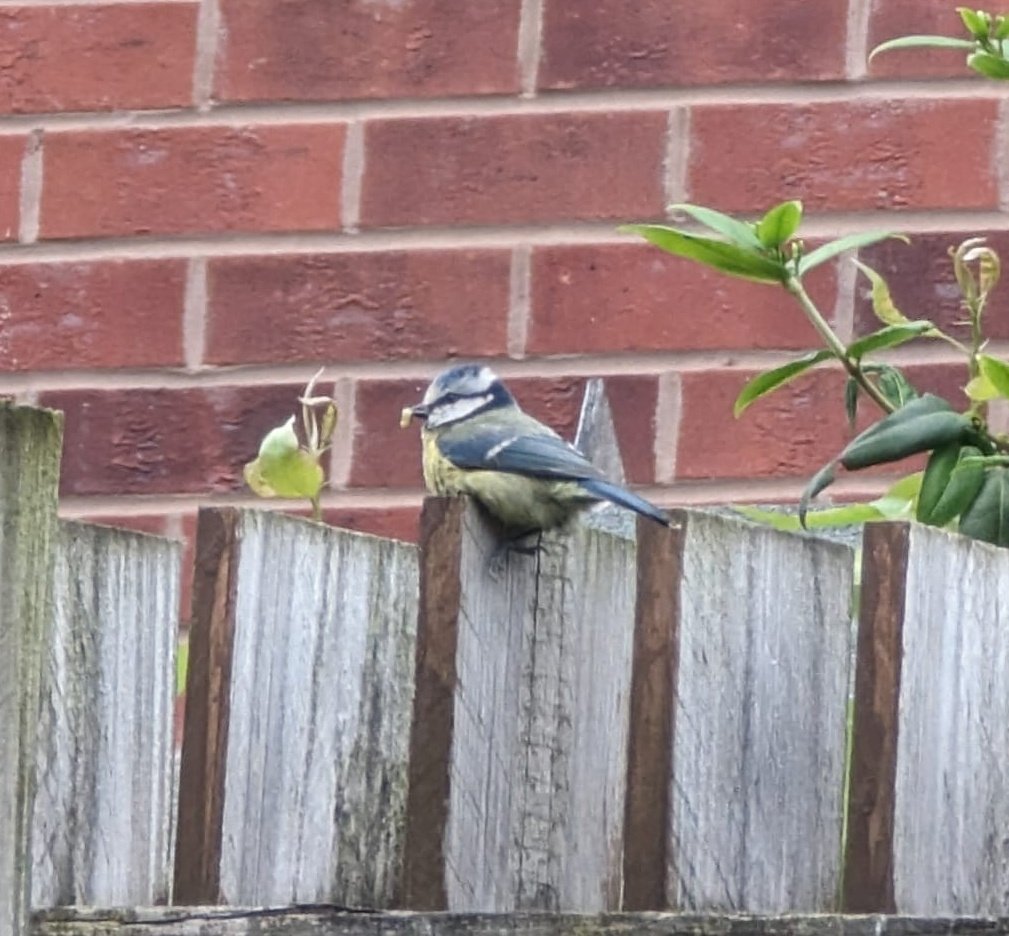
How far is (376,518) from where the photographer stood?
257cm

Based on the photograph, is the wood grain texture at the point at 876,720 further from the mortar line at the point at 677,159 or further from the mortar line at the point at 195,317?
→ the mortar line at the point at 195,317

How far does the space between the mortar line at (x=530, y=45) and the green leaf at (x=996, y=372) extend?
0.91 metres

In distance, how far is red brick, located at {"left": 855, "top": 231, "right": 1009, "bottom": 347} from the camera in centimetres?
257

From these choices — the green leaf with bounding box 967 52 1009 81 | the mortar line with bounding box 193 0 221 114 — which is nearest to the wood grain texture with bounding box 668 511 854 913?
the green leaf with bounding box 967 52 1009 81

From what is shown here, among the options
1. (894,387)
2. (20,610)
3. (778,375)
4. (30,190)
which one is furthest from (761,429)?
(20,610)

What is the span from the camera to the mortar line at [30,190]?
2.69 meters

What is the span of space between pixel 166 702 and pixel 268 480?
351mm

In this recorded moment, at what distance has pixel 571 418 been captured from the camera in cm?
257

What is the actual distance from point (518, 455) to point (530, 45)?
539 mm

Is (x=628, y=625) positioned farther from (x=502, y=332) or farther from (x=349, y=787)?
(x=502, y=332)

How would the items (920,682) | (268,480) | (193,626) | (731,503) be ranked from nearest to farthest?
(193,626) < (920,682) < (268,480) < (731,503)

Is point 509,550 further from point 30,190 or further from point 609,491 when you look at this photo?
point 30,190

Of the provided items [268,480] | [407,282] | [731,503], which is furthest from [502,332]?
[268,480]

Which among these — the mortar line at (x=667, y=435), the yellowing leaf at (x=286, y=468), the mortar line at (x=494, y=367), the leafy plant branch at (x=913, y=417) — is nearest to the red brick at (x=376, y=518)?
the mortar line at (x=494, y=367)
